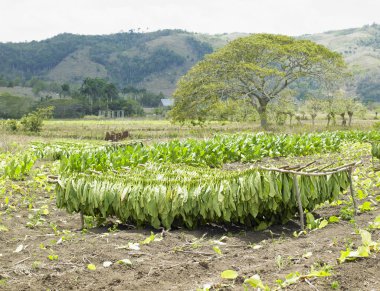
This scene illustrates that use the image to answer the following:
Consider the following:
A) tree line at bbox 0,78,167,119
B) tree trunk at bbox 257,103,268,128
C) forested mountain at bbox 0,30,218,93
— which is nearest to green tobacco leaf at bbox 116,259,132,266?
tree trunk at bbox 257,103,268,128

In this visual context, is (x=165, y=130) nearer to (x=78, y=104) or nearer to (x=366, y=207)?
(x=366, y=207)

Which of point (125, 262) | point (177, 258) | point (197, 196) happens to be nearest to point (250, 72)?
point (197, 196)

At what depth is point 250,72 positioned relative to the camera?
112ft

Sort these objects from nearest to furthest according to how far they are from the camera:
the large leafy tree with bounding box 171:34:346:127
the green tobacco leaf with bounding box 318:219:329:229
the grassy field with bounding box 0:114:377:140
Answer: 1. the green tobacco leaf with bounding box 318:219:329:229
2. the grassy field with bounding box 0:114:377:140
3. the large leafy tree with bounding box 171:34:346:127

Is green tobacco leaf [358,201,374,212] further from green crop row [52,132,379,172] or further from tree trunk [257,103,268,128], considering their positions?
tree trunk [257,103,268,128]

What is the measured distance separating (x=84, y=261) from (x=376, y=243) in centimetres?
257

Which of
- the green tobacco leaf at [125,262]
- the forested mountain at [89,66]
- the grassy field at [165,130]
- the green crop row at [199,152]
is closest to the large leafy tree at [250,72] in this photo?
the grassy field at [165,130]

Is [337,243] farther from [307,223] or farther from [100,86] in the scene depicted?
[100,86]

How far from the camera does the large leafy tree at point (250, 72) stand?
33125 mm

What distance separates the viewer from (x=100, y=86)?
315ft

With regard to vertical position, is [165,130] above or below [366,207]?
below

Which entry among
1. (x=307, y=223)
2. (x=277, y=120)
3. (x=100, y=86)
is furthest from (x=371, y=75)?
(x=307, y=223)

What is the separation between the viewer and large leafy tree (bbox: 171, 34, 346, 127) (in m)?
33.1

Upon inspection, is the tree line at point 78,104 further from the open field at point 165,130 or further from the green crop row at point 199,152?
the green crop row at point 199,152
